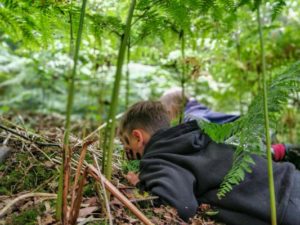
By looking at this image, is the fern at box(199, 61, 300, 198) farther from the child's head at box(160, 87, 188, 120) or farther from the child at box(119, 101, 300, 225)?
the child's head at box(160, 87, 188, 120)

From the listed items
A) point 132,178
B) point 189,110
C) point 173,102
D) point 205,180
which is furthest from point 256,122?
point 189,110

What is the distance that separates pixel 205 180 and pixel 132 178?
374 mm

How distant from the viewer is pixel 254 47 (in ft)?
12.5

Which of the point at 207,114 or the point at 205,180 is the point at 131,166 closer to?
the point at 205,180

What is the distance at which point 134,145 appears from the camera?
225cm

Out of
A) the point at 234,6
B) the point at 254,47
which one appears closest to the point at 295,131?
the point at 254,47

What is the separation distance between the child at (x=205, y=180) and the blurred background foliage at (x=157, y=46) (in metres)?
0.65

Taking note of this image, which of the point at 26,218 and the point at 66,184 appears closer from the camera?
the point at 66,184

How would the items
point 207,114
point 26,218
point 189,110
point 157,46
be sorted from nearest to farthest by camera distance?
point 26,218 → point 157,46 → point 207,114 → point 189,110

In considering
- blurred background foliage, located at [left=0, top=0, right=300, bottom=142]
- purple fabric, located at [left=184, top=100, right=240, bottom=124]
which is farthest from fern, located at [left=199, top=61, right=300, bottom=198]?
purple fabric, located at [left=184, top=100, right=240, bottom=124]

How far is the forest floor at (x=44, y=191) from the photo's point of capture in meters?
1.39

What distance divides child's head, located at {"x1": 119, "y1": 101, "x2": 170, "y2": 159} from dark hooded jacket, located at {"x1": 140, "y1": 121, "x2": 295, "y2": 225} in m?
0.22

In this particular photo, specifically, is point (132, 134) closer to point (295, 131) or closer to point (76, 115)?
point (295, 131)

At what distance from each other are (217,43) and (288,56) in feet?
4.50
